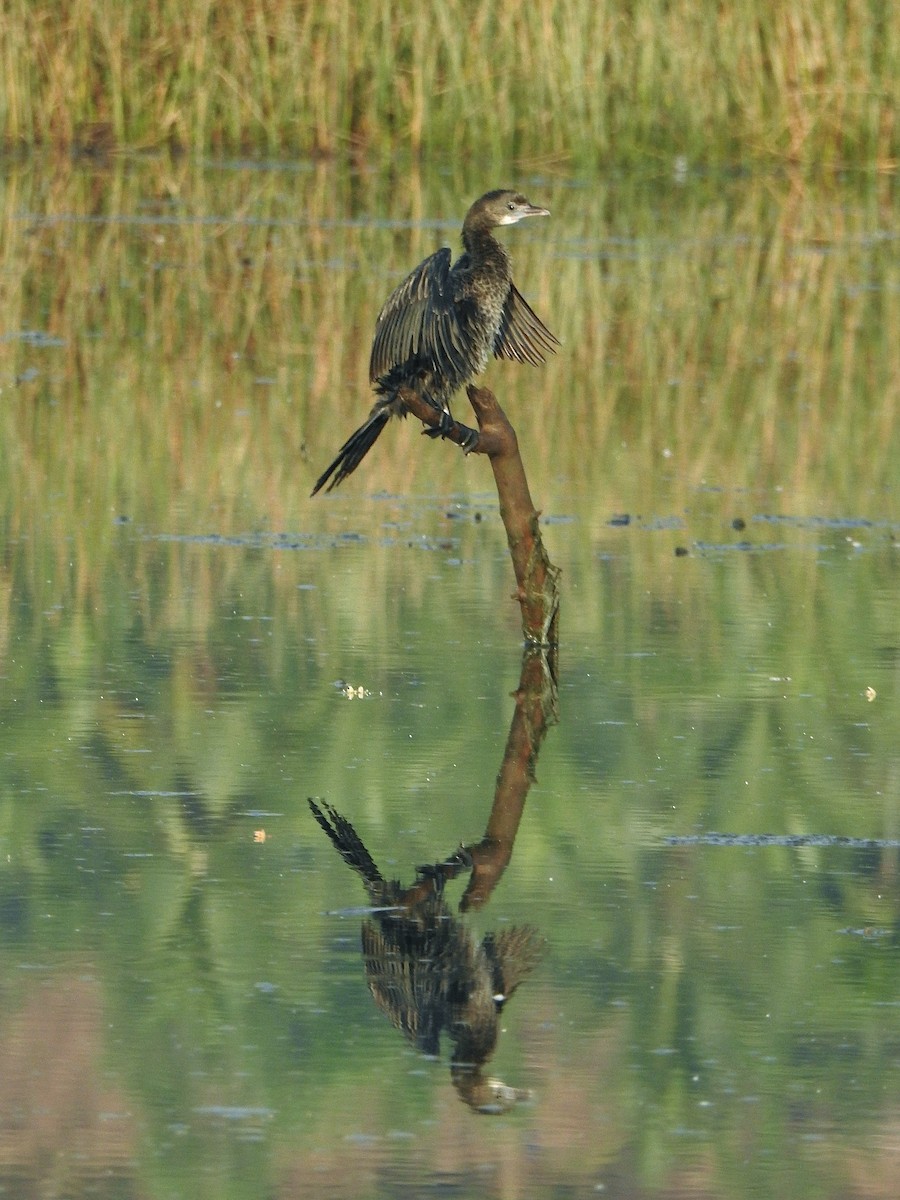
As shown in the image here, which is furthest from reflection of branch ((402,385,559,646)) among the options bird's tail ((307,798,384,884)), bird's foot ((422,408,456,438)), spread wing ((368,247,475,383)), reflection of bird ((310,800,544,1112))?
reflection of bird ((310,800,544,1112))

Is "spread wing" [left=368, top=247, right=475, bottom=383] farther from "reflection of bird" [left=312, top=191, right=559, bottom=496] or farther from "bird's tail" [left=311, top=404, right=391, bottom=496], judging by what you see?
"bird's tail" [left=311, top=404, right=391, bottom=496]

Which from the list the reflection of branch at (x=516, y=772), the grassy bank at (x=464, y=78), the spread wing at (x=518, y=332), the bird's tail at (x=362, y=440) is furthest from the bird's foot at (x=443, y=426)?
the grassy bank at (x=464, y=78)

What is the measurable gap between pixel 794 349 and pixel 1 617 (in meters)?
5.98

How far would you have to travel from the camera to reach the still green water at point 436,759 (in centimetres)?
376

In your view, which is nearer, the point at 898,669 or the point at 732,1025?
the point at 732,1025

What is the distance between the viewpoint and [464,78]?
1767 centimetres

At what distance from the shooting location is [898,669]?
6594 mm

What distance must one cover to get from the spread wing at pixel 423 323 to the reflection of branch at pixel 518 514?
0.13 meters

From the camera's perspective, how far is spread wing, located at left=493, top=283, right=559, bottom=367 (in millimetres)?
7387

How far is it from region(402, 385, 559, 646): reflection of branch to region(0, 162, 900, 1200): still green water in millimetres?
133

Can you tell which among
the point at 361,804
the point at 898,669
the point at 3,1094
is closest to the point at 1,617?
Answer: the point at 361,804

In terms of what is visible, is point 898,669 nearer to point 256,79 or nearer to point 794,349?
point 794,349

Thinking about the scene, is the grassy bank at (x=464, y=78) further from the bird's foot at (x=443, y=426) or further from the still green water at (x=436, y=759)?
the bird's foot at (x=443, y=426)

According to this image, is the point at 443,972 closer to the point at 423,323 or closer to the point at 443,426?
the point at 443,426
